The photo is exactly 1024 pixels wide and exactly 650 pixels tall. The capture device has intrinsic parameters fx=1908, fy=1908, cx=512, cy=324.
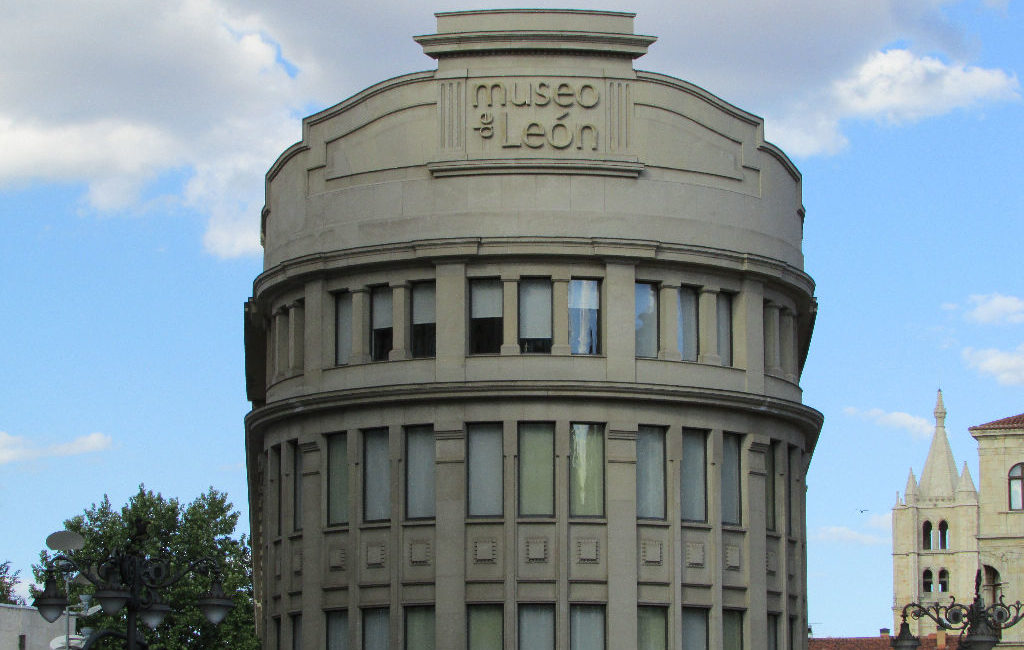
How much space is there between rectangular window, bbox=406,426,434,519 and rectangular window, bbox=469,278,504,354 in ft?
7.70

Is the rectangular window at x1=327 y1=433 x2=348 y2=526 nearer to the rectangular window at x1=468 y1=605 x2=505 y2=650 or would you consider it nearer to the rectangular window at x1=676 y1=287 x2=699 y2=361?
the rectangular window at x1=468 y1=605 x2=505 y2=650

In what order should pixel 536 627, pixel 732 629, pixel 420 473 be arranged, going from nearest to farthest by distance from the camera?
pixel 536 627 → pixel 420 473 → pixel 732 629

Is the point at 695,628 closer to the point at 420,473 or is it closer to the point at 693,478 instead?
the point at 693,478

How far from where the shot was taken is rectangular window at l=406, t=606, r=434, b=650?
144 ft

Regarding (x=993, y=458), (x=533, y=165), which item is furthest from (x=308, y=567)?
(x=993, y=458)

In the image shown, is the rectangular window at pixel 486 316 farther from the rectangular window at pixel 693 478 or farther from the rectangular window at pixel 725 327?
the rectangular window at pixel 725 327

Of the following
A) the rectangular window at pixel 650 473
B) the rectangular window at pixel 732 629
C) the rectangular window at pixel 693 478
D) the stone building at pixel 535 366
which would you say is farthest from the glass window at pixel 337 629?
the rectangular window at pixel 732 629

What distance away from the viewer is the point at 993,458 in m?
120

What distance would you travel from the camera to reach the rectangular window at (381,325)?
46031mm

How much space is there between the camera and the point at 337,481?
46.0 m

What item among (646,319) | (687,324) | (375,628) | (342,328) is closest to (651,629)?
(375,628)

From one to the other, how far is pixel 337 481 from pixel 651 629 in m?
8.39

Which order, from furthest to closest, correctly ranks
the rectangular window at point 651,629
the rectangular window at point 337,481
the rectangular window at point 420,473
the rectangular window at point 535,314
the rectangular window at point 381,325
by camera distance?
the rectangular window at point 381,325, the rectangular window at point 337,481, the rectangular window at point 535,314, the rectangular window at point 420,473, the rectangular window at point 651,629

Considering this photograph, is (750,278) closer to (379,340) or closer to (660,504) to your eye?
(660,504)
